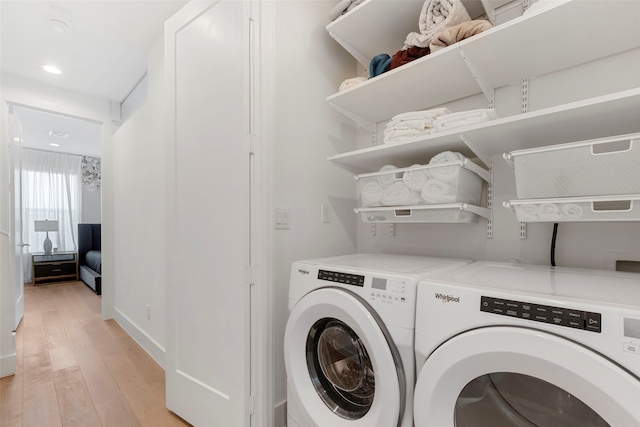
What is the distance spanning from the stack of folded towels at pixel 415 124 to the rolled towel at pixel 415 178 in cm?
16

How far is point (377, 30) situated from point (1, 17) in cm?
264

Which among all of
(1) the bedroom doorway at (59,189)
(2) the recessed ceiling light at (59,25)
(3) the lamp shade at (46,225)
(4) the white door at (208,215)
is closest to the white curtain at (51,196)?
(1) the bedroom doorway at (59,189)

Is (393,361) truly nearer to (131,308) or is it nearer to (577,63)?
(577,63)

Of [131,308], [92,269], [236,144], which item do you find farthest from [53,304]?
[236,144]

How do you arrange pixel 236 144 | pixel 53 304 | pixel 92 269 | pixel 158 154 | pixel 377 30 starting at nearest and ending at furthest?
pixel 236 144
pixel 377 30
pixel 158 154
pixel 53 304
pixel 92 269

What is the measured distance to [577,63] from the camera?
125cm

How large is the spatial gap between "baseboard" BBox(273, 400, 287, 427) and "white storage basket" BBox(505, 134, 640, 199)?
144cm

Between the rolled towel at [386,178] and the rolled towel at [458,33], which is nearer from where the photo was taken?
the rolled towel at [458,33]

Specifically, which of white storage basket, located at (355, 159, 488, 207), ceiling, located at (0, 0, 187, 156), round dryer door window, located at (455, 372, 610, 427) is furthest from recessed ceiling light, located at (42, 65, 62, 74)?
round dryer door window, located at (455, 372, 610, 427)

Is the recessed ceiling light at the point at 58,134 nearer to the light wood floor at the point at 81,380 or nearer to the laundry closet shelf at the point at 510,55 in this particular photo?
the light wood floor at the point at 81,380

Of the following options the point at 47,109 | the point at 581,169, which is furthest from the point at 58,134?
the point at 581,169

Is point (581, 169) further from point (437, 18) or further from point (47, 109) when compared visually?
point (47, 109)

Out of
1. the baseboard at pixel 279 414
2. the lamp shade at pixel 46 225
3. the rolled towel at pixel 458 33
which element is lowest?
the baseboard at pixel 279 414

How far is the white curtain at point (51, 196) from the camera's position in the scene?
5.45 m
